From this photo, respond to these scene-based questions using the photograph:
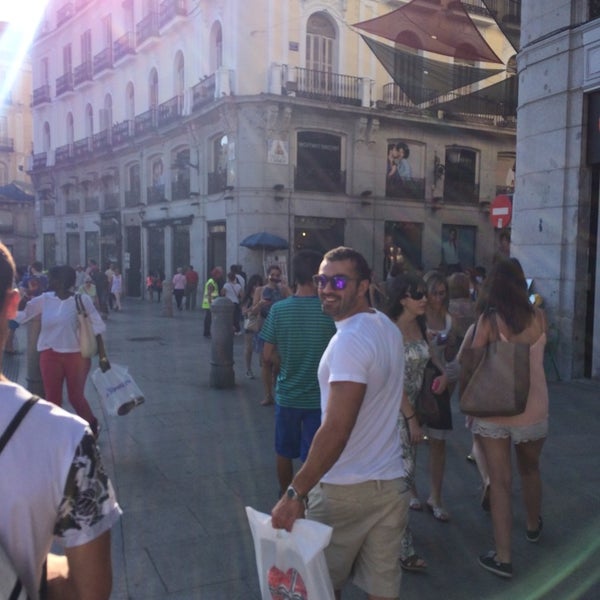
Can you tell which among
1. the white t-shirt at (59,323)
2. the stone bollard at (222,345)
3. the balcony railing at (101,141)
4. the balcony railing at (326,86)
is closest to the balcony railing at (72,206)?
the balcony railing at (101,141)

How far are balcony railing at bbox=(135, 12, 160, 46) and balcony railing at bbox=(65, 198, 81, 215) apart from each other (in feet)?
37.6

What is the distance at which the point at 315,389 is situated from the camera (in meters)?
3.97

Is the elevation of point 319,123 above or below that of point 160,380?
above

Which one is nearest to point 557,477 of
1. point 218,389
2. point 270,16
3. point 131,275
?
point 218,389

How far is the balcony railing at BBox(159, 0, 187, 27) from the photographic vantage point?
2380 centimetres

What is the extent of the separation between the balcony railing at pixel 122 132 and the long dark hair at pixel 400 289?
88.6ft

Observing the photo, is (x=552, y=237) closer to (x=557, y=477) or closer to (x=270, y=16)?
(x=557, y=477)

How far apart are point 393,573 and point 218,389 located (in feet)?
20.3

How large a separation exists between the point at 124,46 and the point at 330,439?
98.7ft

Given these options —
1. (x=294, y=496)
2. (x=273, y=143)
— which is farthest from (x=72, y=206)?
(x=294, y=496)

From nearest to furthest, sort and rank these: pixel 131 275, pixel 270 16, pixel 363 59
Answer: pixel 270 16
pixel 363 59
pixel 131 275

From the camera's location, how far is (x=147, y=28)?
2634cm

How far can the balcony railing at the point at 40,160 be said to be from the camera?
124 feet

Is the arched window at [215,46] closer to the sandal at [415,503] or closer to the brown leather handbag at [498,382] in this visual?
the sandal at [415,503]
